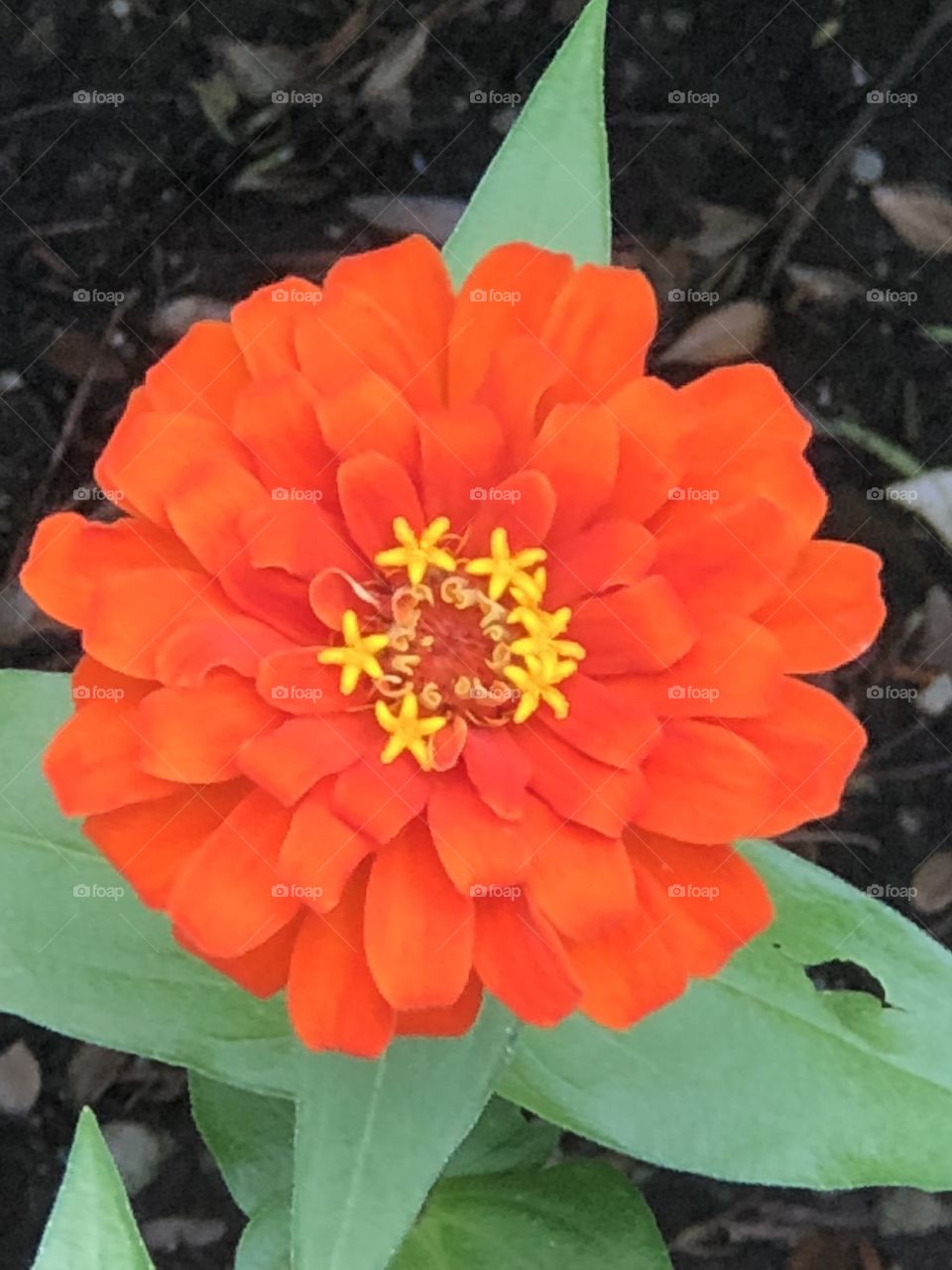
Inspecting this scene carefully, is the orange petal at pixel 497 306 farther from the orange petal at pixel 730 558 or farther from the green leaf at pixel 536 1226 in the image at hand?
the green leaf at pixel 536 1226

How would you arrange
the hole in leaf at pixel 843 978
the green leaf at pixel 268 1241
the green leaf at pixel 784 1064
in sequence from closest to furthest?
1. the green leaf at pixel 784 1064
2. the green leaf at pixel 268 1241
3. the hole in leaf at pixel 843 978

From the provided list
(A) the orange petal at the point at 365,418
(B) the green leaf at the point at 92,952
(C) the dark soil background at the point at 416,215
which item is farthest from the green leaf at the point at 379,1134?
(C) the dark soil background at the point at 416,215

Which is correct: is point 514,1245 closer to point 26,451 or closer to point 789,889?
point 789,889

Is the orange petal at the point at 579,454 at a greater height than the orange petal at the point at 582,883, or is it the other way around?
the orange petal at the point at 579,454

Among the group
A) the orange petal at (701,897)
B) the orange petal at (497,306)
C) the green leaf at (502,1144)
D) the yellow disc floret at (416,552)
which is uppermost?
the orange petal at (497,306)

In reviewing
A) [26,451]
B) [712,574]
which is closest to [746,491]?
[712,574]
